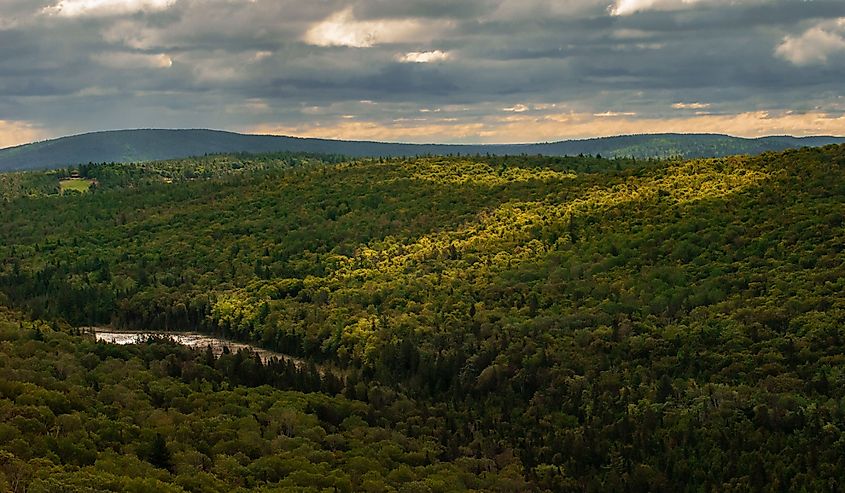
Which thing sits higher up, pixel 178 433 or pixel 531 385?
pixel 178 433

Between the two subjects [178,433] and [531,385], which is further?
[531,385]

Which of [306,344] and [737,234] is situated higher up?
[737,234]

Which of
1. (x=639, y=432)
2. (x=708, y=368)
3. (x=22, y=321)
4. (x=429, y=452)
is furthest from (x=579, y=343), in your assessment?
(x=22, y=321)

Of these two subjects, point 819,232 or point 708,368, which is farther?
point 819,232

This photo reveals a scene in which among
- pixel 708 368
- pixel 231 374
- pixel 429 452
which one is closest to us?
pixel 429 452

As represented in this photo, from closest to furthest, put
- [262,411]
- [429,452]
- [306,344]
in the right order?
[429,452] < [262,411] < [306,344]

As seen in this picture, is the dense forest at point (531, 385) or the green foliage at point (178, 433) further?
the dense forest at point (531, 385)

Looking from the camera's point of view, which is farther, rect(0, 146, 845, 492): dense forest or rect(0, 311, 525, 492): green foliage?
rect(0, 146, 845, 492): dense forest

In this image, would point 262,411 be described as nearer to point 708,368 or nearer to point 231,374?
point 231,374

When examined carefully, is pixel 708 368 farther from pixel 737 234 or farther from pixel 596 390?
pixel 737 234

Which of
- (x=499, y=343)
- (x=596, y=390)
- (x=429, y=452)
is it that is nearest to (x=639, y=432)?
(x=596, y=390)
